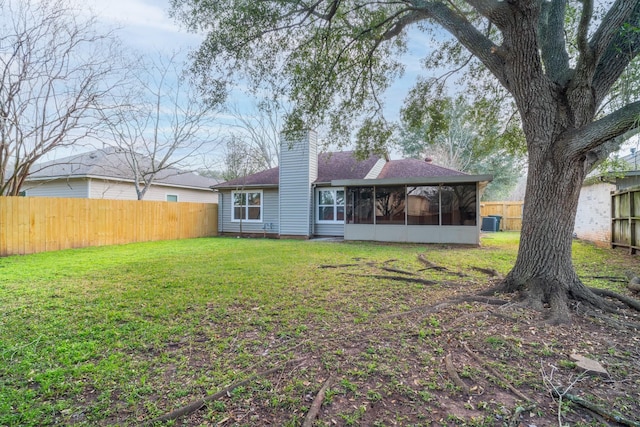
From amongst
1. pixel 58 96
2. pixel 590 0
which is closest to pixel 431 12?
pixel 590 0

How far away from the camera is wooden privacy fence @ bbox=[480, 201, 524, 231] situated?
65.7 feet

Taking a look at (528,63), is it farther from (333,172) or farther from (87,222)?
(87,222)

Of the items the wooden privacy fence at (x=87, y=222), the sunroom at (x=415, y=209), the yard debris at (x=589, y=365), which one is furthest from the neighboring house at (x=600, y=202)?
the wooden privacy fence at (x=87, y=222)

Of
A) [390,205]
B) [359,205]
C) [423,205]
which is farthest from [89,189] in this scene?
[423,205]

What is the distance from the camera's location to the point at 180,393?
7.85ft

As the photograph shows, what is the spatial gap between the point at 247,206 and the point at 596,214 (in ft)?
48.1

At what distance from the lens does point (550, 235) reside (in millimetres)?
4297

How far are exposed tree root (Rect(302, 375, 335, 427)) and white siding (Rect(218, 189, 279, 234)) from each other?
12771 millimetres

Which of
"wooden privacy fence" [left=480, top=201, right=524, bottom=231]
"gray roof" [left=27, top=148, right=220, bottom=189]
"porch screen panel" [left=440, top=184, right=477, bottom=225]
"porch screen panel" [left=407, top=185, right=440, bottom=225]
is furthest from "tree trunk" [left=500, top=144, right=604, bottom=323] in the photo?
"wooden privacy fence" [left=480, top=201, right=524, bottom=231]

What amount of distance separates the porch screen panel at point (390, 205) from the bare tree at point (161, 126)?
9660mm

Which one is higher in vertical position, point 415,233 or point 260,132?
point 260,132

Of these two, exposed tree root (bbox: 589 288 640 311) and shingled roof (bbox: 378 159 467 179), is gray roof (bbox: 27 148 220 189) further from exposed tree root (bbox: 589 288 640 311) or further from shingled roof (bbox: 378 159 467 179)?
exposed tree root (bbox: 589 288 640 311)

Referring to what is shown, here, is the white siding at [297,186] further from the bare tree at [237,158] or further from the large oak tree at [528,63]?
the bare tree at [237,158]

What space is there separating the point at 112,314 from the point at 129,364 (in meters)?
1.56
